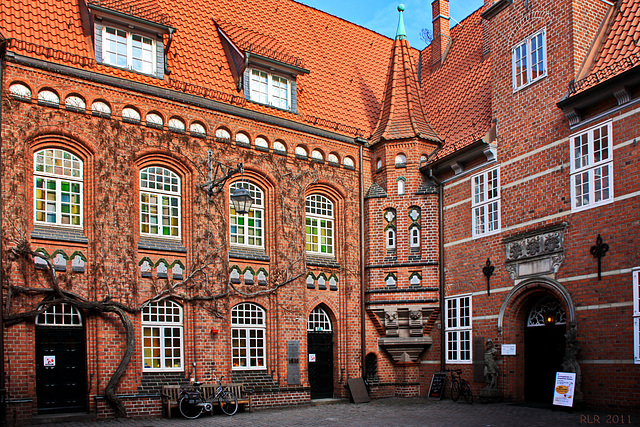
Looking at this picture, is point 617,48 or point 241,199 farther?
point 241,199

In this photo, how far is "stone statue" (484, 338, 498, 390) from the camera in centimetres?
1642

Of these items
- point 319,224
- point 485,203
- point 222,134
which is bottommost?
point 319,224

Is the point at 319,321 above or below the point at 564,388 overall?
above

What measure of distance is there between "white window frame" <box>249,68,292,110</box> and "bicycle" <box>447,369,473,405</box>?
8904mm

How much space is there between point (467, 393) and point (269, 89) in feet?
32.9

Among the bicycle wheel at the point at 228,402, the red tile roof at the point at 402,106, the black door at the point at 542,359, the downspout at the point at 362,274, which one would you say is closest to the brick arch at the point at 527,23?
the red tile roof at the point at 402,106

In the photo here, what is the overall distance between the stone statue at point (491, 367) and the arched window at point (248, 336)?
5.78 m

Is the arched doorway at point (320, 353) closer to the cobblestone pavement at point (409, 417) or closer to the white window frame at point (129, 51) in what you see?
the cobblestone pavement at point (409, 417)

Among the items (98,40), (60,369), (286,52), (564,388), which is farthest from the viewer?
(286,52)

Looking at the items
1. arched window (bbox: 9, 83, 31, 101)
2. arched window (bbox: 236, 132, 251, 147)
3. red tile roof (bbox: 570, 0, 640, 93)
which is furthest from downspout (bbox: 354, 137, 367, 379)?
arched window (bbox: 9, 83, 31, 101)

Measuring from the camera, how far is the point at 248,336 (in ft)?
58.1

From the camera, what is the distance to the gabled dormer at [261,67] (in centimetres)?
1877

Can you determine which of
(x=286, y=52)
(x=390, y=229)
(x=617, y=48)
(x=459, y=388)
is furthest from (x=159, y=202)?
(x=617, y=48)

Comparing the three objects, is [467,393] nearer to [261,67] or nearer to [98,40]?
[261,67]
